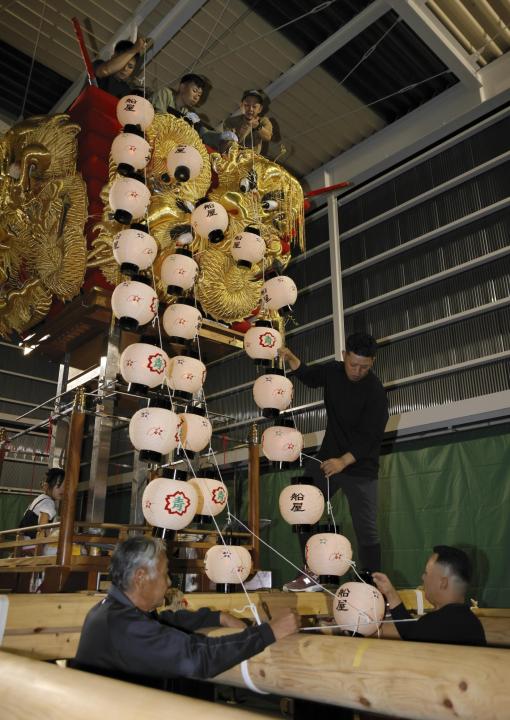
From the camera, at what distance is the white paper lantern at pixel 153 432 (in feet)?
10.2

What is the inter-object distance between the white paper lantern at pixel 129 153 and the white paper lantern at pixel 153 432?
64.4 inches

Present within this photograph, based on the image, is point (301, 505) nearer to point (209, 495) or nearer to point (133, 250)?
point (209, 495)

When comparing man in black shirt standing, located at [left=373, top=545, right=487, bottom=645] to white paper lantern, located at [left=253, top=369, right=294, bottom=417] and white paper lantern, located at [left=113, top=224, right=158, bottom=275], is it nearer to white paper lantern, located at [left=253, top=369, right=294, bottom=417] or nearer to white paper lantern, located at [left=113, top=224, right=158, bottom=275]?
white paper lantern, located at [left=253, top=369, right=294, bottom=417]

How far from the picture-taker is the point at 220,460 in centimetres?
659

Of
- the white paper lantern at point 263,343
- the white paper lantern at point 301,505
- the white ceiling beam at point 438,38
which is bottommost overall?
the white paper lantern at point 301,505

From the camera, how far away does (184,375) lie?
361 centimetres

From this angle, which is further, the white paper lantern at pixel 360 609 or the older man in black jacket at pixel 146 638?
the white paper lantern at pixel 360 609

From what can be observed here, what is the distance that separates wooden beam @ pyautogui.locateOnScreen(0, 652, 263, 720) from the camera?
92cm

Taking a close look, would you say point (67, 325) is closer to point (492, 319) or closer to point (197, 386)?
point (197, 386)

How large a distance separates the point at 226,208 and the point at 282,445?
2082 mm

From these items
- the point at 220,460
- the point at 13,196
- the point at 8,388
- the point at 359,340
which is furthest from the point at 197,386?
the point at 8,388

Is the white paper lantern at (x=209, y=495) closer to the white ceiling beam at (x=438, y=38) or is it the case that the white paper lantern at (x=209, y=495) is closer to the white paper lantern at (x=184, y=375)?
the white paper lantern at (x=184, y=375)

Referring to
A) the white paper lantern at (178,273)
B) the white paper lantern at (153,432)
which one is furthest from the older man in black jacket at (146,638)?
the white paper lantern at (178,273)

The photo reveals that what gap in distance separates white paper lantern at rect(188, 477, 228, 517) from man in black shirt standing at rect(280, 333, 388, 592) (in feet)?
1.74
